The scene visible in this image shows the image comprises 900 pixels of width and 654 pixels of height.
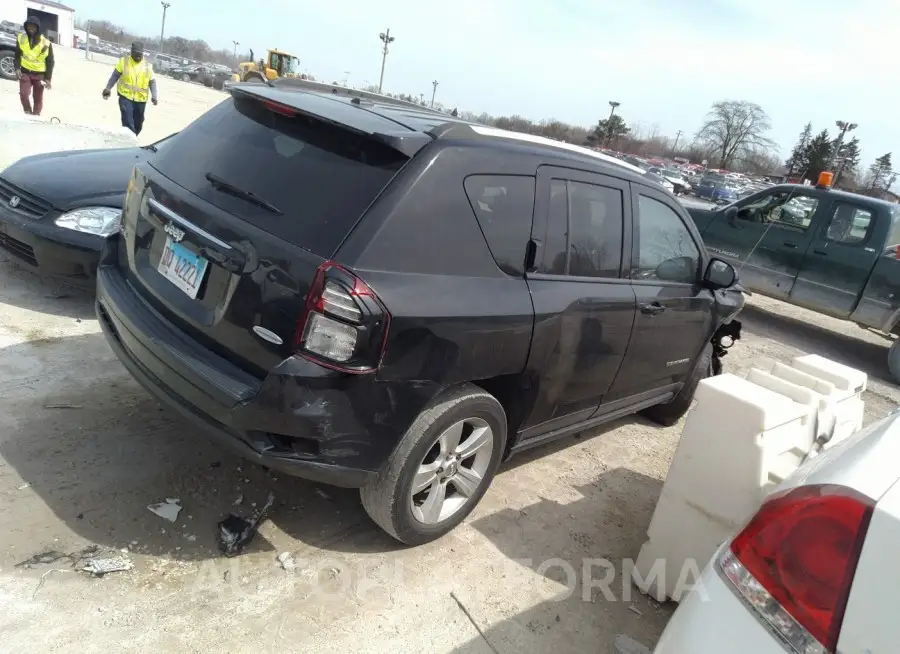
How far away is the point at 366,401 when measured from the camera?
7.59 feet

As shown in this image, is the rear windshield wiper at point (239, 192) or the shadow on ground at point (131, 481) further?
the shadow on ground at point (131, 481)

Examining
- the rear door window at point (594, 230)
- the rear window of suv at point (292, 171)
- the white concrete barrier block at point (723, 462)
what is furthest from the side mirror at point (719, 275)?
the rear window of suv at point (292, 171)

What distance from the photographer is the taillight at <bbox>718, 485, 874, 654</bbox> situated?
128cm

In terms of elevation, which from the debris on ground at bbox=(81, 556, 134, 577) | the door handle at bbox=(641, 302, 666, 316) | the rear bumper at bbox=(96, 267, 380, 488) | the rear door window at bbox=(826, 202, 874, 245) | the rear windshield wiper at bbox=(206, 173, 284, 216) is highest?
the rear door window at bbox=(826, 202, 874, 245)

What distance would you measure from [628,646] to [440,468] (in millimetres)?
1063

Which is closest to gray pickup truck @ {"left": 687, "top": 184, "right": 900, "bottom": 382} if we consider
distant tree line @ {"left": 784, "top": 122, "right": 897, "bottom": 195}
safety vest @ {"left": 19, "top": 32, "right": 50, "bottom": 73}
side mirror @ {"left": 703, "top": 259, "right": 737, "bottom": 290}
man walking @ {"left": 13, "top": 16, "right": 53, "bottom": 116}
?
side mirror @ {"left": 703, "top": 259, "right": 737, "bottom": 290}

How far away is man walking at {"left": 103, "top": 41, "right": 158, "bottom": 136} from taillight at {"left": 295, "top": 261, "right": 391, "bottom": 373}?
8.97 meters

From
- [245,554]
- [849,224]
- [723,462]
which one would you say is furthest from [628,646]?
[849,224]

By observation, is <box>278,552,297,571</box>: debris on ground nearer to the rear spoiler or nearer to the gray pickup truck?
the rear spoiler

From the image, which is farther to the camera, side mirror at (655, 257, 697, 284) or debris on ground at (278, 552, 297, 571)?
side mirror at (655, 257, 697, 284)

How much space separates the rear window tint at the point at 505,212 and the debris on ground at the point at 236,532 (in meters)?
1.56

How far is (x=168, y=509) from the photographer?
9.17 feet

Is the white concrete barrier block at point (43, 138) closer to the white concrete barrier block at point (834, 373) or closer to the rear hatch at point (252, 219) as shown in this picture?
the rear hatch at point (252, 219)

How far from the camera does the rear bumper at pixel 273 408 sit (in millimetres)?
2246
